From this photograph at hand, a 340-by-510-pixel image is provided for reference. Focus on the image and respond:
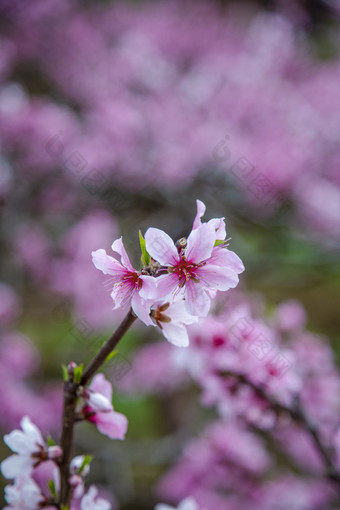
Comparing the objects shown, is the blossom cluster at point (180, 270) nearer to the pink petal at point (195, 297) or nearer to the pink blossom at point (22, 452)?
the pink petal at point (195, 297)

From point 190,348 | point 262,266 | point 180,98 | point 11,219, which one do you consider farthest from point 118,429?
point 180,98

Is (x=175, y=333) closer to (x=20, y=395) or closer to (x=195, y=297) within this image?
(x=195, y=297)

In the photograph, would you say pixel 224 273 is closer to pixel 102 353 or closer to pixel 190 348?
pixel 102 353

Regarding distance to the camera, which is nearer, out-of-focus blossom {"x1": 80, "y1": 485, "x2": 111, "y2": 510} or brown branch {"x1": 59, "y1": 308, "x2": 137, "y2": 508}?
brown branch {"x1": 59, "y1": 308, "x2": 137, "y2": 508}

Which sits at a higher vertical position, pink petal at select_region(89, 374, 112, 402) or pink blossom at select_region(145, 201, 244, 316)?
pink blossom at select_region(145, 201, 244, 316)

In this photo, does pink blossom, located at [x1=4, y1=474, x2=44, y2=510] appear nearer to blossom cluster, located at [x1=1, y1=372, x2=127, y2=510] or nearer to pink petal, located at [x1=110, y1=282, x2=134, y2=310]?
blossom cluster, located at [x1=1, y1=372, x2=127, y2=510]

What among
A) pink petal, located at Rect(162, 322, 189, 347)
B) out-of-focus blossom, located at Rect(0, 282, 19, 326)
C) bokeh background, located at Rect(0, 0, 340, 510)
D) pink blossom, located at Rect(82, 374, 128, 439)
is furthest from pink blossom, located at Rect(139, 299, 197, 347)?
out-of-focus blossom, located at Rect(0, 282, 19, 326)

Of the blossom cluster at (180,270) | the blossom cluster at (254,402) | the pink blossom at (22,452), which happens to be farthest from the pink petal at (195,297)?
the blossom cluster at (254,402)

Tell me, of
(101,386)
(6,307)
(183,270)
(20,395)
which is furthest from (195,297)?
(20,395)
